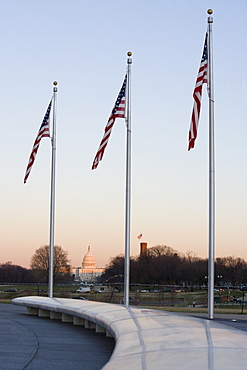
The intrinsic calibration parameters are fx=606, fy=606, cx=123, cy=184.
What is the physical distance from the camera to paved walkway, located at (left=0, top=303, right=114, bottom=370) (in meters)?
11.4

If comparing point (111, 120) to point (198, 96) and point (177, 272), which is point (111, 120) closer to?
point (198, 96)

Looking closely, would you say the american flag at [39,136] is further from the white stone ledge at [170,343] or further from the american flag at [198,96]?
the white stone ledge at [170,343]

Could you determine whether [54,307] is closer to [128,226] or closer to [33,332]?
[33,332]

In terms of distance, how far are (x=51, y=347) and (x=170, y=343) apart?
17.9 ft

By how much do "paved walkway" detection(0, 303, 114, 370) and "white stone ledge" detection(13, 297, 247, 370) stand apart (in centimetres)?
65

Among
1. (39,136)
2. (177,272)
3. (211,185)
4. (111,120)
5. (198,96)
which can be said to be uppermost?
(198,96)

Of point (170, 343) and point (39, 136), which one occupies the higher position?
point (39, 136)

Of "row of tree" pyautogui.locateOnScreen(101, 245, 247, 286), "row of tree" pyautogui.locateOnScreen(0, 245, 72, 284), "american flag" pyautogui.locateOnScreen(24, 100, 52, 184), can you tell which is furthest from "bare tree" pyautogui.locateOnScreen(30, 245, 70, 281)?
"american flag" pyautogui.locateOnScreen(24, 100, 52, 184)

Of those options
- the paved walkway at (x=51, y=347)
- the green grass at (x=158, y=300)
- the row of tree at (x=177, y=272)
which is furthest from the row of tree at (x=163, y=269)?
the paved walkway at (x=51, y=347)

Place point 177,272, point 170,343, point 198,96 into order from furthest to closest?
point 177,272
point 198,96
point 170,343

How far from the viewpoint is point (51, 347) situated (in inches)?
542

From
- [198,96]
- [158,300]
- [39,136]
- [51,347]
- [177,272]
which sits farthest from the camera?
[177,272]

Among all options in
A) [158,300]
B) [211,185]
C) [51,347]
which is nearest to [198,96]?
[211,185]

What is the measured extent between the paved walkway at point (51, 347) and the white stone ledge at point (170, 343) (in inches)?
25.5
